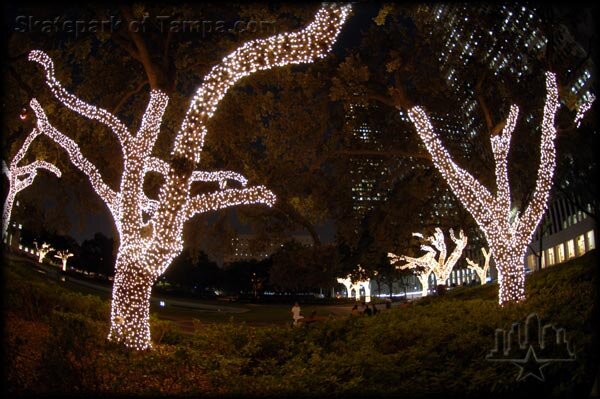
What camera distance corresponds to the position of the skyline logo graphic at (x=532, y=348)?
6559mm

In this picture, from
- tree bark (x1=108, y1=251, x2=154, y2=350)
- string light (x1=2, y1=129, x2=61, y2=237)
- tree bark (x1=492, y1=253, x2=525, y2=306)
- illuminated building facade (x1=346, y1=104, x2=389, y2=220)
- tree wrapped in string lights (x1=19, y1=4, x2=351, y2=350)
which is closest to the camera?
tree wrapped in string lights (x1=19, y1=4, x2=351, y2=350)

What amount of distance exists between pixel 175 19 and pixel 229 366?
25.6ft

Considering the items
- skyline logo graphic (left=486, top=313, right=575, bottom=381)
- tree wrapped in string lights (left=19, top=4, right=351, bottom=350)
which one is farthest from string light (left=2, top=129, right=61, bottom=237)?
skyline logo graphic (left=486, top=313, right=575, bottom=381)

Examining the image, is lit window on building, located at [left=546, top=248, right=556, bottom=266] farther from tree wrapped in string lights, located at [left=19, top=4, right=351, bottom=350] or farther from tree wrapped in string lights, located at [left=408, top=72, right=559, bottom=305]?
tree wrapped in string lights, located at [left=19, top=4, right=351, bottom=350]

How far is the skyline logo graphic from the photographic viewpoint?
258 inches

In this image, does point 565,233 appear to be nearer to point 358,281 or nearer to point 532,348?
point 358,281

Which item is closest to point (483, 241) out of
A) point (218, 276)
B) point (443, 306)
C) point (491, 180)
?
point (491, 180)

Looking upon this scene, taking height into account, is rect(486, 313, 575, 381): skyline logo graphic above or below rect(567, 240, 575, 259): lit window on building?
below

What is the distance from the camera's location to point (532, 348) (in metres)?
6.98

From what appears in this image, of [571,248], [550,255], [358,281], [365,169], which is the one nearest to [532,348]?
[365,169]

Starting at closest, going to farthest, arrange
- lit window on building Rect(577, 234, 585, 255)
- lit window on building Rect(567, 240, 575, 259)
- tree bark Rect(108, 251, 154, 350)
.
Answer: tree bark Rect(108, 251, 154, 350) < lit window on building Rect(577, 234, 585, 255) < lit window on building Rect(567, 240, 575, 259)

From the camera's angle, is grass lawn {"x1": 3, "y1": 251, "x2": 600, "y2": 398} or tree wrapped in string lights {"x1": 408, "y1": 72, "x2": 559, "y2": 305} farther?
tree wrapped in string lights {"x1": 408, "y1": 72, "x2": 559, "y2": 305}

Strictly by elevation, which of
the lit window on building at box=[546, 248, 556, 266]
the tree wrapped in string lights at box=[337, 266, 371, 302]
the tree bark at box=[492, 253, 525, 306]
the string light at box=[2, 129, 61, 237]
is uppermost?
the lit window on building at box=[546, 248, 556, 266]

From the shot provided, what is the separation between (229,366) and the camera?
30.9ft
